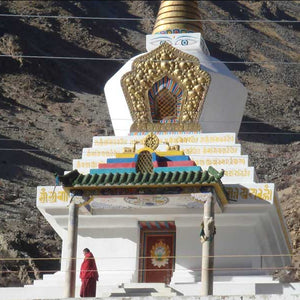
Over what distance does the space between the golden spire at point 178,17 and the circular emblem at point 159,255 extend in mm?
4899

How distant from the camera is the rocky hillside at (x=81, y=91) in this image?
37.3m

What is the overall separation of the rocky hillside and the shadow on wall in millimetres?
63

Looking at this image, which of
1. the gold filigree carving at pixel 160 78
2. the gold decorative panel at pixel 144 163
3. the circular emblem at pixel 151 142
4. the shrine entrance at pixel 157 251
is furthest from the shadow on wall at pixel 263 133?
the gold decorative panel at pixel 144 163

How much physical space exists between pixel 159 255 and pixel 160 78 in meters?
3.74

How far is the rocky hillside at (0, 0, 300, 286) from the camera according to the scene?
37.3m

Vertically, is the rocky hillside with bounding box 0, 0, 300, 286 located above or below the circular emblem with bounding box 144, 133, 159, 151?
above

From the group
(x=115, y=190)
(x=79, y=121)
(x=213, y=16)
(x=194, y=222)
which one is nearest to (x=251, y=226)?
(x=194, y=222)

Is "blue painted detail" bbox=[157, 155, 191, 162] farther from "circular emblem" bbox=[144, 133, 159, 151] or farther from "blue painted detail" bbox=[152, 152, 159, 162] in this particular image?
"circular emblem" bbox=[144, 133, 159, 151]

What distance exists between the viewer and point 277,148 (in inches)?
2071

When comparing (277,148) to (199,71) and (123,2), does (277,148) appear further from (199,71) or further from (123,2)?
(199,71)

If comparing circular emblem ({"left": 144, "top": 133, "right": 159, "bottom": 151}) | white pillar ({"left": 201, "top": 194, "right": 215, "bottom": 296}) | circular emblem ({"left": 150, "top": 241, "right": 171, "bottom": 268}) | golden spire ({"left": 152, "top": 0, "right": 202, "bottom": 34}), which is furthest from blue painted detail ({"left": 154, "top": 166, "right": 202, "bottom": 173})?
golden spire ({"left": 152, "top": 0, "right": 202, "bottom": 34})

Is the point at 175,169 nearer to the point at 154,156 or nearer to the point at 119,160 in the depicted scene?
the point at 154,156

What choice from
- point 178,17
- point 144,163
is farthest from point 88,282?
point 178,17

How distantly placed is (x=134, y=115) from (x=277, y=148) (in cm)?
3491
